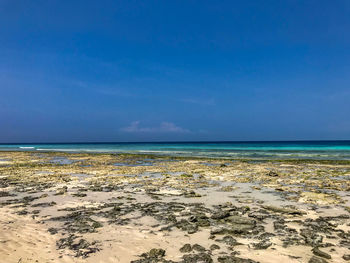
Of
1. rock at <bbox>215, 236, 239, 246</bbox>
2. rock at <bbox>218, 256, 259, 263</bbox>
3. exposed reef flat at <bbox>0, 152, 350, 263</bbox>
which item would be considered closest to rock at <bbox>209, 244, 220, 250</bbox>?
exposed reef flat at <bbox>0, 152, 350, 263</bbox>

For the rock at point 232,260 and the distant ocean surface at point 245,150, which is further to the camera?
the distant ocean surface at point 245,150

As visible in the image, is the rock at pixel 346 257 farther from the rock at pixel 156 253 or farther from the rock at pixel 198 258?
the rock at pixel 156 253

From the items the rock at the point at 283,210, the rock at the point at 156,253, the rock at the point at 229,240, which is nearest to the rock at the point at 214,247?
the rock at the point at 229,240

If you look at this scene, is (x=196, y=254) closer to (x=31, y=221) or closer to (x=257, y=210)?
(x=257, y=210)

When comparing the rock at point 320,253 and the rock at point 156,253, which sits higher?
the rock at point 320,253

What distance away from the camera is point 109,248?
18.0 ft

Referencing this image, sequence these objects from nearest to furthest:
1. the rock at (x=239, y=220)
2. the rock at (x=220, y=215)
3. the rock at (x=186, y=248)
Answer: the rock at (x=186, y=248) → the rock at (x=239, y=220) → the rock at (x=220, y=215)

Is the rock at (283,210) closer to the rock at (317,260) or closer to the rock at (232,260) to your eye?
the rock at (317,260)

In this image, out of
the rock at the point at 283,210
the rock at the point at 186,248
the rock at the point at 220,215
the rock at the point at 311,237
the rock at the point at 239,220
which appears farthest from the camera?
the rock at the point at 283,210

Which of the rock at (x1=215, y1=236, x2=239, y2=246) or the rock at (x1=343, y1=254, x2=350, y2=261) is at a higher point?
the rock at (x1=343, y1=254, x2=350, y2=261)

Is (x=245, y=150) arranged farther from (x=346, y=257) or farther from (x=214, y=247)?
(x=214, y=247)

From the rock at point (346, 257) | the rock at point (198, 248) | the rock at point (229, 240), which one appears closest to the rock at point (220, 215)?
the rock at point (229, 240)

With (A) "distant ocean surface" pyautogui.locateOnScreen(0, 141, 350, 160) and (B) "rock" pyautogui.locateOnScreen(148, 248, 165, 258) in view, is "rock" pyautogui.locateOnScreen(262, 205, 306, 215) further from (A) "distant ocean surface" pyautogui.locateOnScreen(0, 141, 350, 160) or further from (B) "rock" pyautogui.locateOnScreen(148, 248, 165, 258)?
(A) "distant ocean surface" pyautogui.locateOnScreen(0, 141, 350, 160)

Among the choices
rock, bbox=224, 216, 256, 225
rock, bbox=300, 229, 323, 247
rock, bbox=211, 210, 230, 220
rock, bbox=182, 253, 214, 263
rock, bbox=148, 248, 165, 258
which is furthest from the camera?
rock, bbox=211, 210, 230, 220
